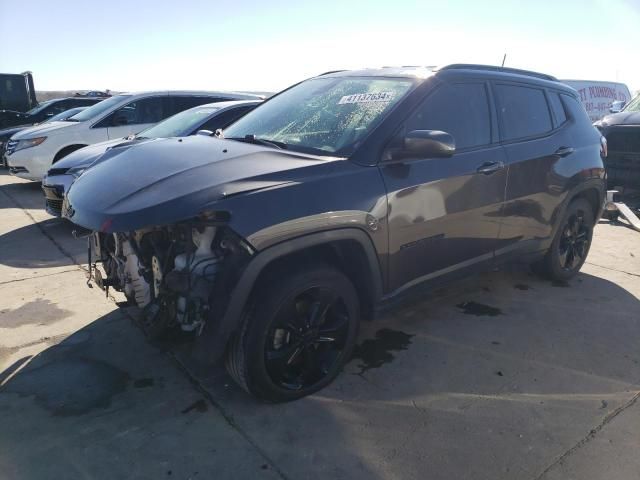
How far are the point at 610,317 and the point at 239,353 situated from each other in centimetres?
312

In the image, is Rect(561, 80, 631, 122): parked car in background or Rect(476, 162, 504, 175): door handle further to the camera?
Rect(561, 80, 631, 122): parked car in background

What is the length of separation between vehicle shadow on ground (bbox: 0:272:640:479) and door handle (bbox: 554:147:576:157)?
4.51 feet

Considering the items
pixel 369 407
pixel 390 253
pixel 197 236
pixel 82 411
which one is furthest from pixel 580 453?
pixel 82 411

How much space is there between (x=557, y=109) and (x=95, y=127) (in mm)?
7046

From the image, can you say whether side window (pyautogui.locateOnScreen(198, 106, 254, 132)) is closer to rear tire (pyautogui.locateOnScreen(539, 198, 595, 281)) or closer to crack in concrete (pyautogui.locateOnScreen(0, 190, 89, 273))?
crack in concrete (pyautogui.locateOnScreen(0, 190, 89, 273))

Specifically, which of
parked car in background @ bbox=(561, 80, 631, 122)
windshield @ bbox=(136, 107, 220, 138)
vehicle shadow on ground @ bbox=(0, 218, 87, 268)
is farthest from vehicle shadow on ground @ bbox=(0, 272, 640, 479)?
parked car in background @ bbox=(561, 80, 631, 122)

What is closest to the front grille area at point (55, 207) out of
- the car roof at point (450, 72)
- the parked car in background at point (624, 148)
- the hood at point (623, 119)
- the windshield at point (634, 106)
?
the car roof at point (450, 72)

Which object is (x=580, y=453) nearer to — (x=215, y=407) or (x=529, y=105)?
(x=215, y=407)

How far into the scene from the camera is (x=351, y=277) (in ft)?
9.77

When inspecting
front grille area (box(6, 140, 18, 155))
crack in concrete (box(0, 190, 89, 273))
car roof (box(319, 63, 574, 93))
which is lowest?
crack in concrete (box(0, 190, 89, 273))

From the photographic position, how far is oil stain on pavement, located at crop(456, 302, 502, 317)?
13.2 ft

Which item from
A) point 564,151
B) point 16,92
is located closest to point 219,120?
point 564,151

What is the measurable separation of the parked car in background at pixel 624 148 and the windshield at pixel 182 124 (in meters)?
6.22

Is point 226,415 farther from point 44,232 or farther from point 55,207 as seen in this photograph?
point 44,232
